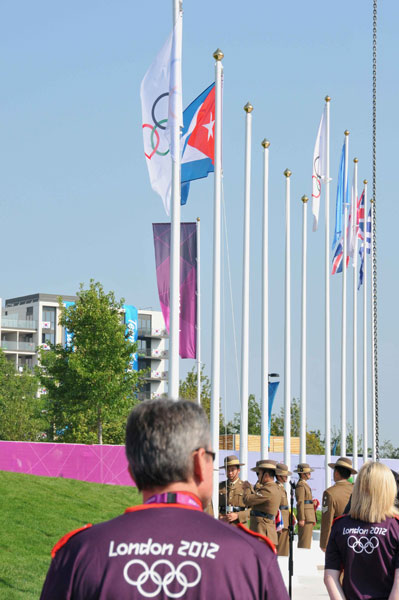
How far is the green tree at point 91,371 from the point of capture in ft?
173

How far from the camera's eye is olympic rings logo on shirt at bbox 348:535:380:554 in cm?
551

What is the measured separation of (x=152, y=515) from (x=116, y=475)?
37.3 metres

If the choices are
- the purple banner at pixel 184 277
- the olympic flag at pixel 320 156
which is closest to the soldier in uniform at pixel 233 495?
the purple banner at pixel 184 277

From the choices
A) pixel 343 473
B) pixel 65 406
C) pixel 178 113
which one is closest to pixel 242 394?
pixel 178 113

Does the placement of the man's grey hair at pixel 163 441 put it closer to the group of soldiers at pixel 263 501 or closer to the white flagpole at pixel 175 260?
the group of soldiers at pixel 263 501

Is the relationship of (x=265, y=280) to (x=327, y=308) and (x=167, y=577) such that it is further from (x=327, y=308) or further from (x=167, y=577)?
(x=167, y=577)

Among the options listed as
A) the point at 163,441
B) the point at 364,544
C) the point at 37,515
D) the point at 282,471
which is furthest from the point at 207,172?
the point at 163,441

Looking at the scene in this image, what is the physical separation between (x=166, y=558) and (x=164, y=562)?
0.01 meters

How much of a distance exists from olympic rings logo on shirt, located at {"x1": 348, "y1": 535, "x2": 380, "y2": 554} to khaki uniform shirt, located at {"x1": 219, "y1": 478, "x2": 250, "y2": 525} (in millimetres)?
10394

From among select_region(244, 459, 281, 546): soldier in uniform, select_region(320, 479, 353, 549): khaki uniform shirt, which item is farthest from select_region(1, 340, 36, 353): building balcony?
select_region(320, 479, 353, 549): khaki uniform shirt

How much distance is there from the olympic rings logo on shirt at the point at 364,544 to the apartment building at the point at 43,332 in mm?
110170

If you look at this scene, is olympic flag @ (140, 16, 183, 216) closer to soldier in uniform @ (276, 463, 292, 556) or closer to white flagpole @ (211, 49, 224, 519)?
white flagpole @ (211, 49, 224, 519)

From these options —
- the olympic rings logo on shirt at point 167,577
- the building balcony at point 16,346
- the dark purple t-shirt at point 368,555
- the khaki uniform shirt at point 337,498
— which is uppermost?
the building balcony at point 16,346

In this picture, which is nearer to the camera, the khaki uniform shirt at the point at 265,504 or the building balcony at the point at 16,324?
the khaki uniform shirt at the point at 265,504
